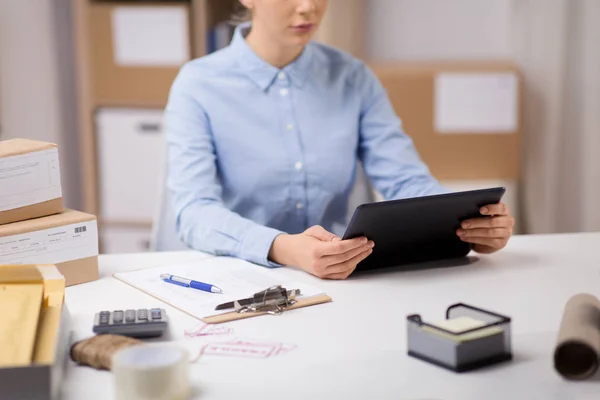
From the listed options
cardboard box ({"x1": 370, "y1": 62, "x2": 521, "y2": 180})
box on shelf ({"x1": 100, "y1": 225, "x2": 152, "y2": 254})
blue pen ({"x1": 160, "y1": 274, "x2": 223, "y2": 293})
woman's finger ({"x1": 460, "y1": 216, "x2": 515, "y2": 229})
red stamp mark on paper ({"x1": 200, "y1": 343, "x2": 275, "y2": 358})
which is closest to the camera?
red stamp mark on paper ({"x1": 200, "y1": 343, "x2": 275, "y2": 358})

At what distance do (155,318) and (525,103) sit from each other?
7.27 ft

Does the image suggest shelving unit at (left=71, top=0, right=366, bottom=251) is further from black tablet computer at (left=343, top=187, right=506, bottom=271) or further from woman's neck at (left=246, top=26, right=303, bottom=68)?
black tablet computer at (left=343, top=187, right=506, bottom=271)

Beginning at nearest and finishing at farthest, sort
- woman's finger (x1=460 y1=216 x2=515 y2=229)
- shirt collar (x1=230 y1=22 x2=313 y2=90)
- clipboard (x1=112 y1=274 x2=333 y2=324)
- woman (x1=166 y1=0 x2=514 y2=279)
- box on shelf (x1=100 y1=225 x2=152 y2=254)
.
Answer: clipboard (x1=112 y1=274 x2=333 y2=324), woman's finger (x1=460 y1=216 x2=515 y2=229), woman (x1=166 y1=0 x2=514 y2=279), shirt collar (x1=230 y1=22 x2=313 y2=90), box on shelf (x1=100 y1=225 x2=152 y2=254)

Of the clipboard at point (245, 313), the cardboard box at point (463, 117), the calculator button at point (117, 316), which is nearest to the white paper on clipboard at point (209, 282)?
the clipboard at point (245, 313)

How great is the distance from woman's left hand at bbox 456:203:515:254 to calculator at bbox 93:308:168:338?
60 cm

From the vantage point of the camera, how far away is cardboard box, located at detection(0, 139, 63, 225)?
135 cm

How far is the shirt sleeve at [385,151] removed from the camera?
1964mm

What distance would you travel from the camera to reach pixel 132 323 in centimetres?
114

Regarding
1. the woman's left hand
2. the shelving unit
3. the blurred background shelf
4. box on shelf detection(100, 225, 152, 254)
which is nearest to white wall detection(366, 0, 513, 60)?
the blurred background shelf

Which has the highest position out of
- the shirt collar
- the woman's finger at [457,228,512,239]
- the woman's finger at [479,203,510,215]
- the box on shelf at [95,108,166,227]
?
the shirt collar

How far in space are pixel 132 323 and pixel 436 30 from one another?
2373mm

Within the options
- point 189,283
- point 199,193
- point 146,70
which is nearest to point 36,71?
point 146,70

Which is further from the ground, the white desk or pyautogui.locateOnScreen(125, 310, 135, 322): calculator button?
pyautogui.locateOnScreen(125, 310, 135, 322): calculator button

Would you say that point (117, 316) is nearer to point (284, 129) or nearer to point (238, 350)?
point (238, 350)
